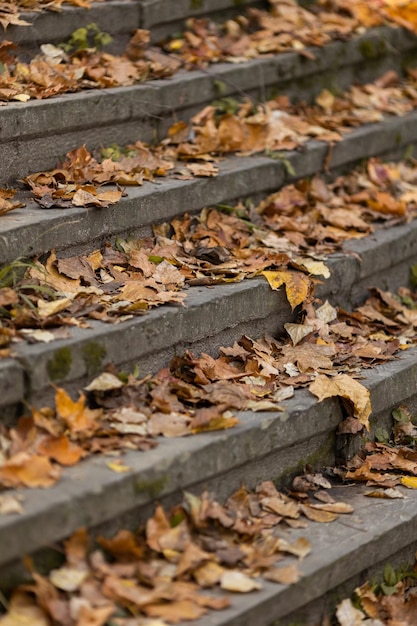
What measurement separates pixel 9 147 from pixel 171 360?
120cm

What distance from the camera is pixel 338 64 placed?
615cm

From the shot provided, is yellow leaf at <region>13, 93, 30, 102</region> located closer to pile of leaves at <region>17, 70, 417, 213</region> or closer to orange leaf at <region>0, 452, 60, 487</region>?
pile of leaves at <region>17, 70, 417, 213</region>

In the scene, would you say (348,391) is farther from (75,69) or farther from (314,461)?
(75,69)

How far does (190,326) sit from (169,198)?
815 mm

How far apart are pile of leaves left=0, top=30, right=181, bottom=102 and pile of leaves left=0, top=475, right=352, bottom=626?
6.79 feet

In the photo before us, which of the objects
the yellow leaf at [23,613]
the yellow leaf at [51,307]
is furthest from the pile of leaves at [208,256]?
the yellow leaf at [23,613]

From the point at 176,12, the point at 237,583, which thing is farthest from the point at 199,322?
the point at 176,12

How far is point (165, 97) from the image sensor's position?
501 cm

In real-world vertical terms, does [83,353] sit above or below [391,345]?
above

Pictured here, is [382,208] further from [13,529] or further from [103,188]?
[13,529]

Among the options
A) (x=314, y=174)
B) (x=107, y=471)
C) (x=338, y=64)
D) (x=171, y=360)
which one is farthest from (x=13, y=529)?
(x=338, y=64)

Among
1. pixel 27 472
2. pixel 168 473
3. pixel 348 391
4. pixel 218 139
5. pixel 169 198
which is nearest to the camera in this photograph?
pixel 27 472

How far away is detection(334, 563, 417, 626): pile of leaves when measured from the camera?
3496mm

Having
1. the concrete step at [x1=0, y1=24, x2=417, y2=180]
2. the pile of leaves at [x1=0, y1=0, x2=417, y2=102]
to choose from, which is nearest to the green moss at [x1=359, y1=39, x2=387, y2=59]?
the concrete step at [x1=0, y1=24, x2=417, y2=180]
